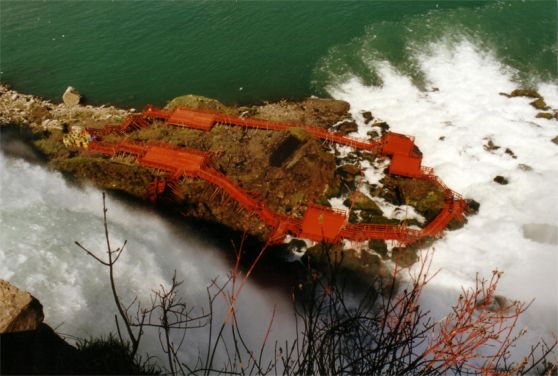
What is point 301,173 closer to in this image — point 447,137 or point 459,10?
point 447,137

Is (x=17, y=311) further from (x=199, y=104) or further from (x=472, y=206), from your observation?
(x=472, y=206)

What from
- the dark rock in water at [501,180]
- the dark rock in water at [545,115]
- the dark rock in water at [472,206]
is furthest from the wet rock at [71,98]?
the dark rock in water at [545,115]

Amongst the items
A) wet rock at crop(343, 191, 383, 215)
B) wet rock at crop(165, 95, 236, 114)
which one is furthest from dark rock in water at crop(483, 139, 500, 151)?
wet rock at crop(165, 95, 236, 114)

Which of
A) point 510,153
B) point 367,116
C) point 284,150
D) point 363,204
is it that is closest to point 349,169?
point 363,204

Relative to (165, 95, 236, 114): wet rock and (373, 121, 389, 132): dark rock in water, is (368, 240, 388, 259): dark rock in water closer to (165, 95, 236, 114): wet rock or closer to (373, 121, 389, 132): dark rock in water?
(373, 121, 389, 132): dark rock in water

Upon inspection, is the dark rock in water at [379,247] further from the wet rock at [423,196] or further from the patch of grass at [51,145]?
the patch of grass at [51,145]

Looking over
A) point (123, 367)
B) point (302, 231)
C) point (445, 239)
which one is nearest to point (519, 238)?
point (445, 239)
